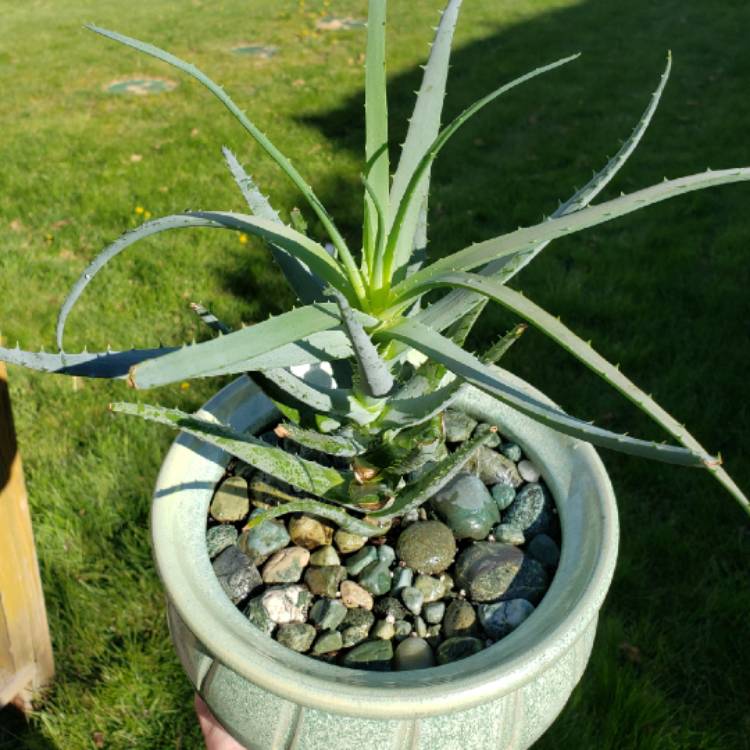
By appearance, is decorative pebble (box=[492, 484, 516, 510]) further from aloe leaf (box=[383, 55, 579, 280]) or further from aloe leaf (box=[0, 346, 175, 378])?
aloe leaf (box=[0, 346, 175, 378])

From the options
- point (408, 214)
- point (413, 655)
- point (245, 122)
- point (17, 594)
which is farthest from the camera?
point (17, 594)

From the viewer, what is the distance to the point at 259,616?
112 centimetres

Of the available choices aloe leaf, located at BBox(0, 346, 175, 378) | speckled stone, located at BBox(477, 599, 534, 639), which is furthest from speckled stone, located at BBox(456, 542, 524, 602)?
aloe leaf, located at BBox(0, 346, 175, 378)

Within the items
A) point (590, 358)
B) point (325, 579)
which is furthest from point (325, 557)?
point (590, 358)

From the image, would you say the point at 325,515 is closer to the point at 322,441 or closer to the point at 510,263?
the point at 322,441

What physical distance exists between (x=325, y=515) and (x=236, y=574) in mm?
183

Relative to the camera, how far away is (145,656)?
1.71 m

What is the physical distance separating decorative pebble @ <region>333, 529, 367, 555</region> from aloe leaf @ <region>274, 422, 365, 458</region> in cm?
20

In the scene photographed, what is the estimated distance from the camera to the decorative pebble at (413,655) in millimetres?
1076

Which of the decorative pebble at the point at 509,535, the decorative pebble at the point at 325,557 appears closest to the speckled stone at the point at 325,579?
the decorative pebble at the point at 325,557

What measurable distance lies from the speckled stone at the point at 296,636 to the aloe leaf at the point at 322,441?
0.84 feet

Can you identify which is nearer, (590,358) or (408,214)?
(590,358)

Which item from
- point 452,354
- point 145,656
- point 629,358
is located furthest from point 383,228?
point 629,358

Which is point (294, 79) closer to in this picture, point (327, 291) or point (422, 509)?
point (422, 509)
